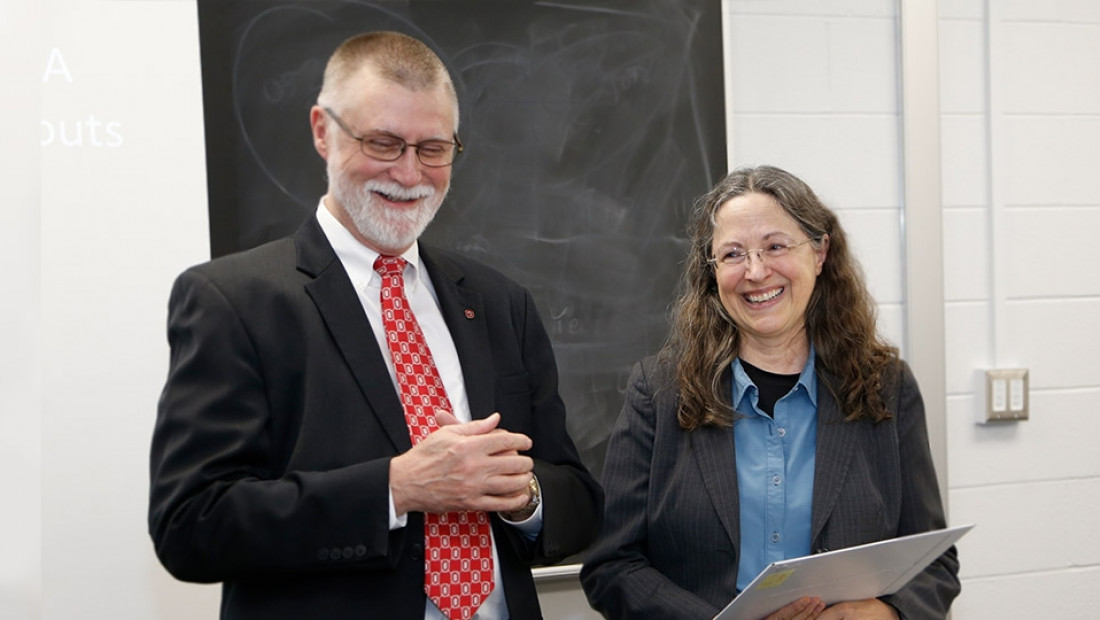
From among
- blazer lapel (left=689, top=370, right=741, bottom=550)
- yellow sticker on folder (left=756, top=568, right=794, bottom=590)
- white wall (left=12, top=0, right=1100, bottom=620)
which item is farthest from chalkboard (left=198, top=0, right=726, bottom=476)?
yellow sticker on folder (left=756, top=568, right=794, bottom=590)

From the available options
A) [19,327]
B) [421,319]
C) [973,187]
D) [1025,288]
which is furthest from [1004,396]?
[19,327]

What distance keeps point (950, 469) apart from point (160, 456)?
221cm

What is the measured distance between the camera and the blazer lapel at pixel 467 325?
167 centimetres

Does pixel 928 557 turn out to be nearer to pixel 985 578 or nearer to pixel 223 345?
pixel 223 345

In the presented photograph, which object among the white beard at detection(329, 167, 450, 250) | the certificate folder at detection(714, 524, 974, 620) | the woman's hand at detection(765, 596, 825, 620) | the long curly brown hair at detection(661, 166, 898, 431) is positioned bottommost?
the woman's hand at detection(765, 596, 825, 620)

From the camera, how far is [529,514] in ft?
5.31

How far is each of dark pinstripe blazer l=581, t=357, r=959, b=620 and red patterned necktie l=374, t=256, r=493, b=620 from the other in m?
0.37

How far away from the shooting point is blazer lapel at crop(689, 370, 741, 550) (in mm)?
1830

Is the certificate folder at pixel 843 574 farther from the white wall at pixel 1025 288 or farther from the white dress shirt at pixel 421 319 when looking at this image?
the white wall at pixel 1025 288

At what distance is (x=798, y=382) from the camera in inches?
76.4

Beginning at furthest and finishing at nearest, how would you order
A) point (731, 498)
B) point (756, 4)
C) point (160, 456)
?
point (756, 4) < point (731, 498) < point (160, 456)

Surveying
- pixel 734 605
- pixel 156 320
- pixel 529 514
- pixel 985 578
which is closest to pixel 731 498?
pixel 734 605

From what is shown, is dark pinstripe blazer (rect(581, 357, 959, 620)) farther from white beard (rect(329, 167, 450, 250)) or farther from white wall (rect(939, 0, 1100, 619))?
white wall (rect(939, 0, 1100, 619))

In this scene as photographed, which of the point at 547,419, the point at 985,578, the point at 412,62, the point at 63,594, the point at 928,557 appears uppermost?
the point at 412,62
